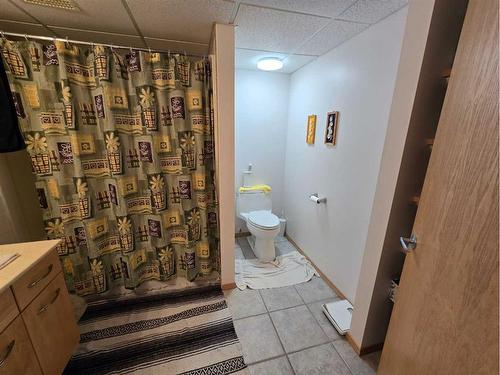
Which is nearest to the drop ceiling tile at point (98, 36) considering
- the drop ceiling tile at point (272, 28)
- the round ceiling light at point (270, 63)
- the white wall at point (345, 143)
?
the drop ceiling tile at point (272, 28)

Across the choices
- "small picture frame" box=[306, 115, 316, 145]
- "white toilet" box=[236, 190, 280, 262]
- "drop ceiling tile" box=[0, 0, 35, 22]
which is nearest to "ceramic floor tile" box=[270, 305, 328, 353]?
"white toilet" box=[236, 190, 280, 262]

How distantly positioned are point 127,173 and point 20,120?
71 centimetres

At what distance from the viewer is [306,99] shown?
228cm

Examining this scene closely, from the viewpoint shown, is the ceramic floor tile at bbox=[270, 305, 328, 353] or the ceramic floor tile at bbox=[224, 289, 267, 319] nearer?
the ceramic floor tile at bbox=[270, 305, 328, 353]

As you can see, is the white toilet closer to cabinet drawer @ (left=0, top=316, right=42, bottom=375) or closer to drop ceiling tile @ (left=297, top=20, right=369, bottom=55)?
drop ceiling tile @ (left=297, top=20, right=369, bottom=55)

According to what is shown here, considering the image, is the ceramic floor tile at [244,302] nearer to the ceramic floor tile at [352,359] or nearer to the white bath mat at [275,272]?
the white bath mat at [275,272]

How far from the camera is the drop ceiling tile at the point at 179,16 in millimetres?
1209

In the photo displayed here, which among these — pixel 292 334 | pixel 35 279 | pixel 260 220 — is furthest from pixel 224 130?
pixel 292 334

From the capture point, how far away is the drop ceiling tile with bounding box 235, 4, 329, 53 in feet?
4.35

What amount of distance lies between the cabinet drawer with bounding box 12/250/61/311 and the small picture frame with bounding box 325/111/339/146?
213 cm

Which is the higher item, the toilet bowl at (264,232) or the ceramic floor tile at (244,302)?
the toilet bowl at (264,232)

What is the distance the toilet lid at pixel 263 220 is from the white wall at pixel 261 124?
1.57 feet

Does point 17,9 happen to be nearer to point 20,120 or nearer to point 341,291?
point 20,120

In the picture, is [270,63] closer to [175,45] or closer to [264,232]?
[175,45]
